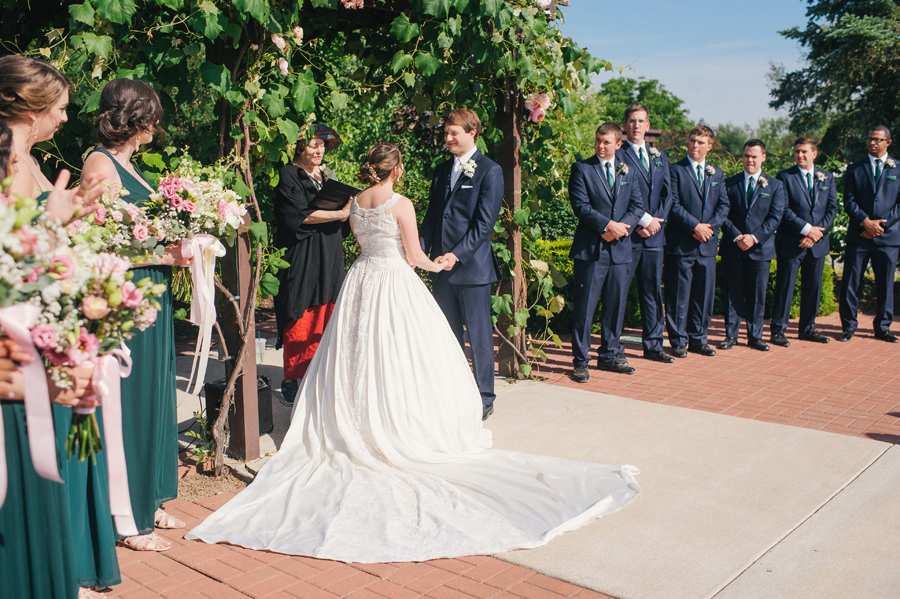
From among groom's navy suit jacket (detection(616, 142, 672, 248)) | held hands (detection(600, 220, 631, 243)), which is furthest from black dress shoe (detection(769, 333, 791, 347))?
held hands (detection(600, 220, 631, 243))

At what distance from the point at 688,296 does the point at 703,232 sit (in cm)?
66

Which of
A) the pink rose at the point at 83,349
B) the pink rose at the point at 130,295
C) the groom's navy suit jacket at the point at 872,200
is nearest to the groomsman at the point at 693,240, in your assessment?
the groom's navy suit jacket at the point at 872,200

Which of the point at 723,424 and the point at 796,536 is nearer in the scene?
the point at 796,536

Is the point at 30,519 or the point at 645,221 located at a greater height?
the point at 645,221

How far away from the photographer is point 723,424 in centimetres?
506

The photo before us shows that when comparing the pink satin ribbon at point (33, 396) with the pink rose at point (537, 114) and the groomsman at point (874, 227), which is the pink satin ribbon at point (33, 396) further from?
the groomsman at point (874, 227)

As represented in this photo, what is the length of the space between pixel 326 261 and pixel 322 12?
5.40ft

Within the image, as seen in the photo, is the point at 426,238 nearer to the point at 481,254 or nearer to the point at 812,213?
the point at 481,254

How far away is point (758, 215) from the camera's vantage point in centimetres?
758

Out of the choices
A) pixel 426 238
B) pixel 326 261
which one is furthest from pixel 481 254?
pixel 326 261

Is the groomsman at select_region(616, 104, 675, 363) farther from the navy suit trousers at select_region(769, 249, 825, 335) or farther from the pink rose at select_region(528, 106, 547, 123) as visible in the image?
the navy suit trousers at select_region(769, 249, 825, 335)

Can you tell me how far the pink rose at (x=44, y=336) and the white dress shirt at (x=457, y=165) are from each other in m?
3.50

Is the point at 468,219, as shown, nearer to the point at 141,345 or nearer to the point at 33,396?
the point at 141,345

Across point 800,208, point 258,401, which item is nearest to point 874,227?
point 800,208
